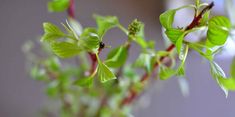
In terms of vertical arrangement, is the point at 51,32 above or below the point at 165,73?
above

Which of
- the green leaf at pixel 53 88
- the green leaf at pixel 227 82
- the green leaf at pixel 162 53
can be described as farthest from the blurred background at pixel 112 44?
the green leaf at pixel 227 82

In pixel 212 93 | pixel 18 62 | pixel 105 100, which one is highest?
pixel 18 62

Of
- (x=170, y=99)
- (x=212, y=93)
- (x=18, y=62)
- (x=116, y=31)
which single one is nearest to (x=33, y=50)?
(x=18, y=62)

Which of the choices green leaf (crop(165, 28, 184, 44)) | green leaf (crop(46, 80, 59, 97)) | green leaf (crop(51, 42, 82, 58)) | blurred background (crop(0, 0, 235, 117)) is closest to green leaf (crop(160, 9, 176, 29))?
green leaf (crop(165, 28, 184, 44))

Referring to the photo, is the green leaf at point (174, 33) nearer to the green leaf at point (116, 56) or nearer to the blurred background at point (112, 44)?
the green leaf at point (116, 56)

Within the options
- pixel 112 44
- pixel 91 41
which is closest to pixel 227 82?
pixel 91 41

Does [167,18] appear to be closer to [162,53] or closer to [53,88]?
[162,53]

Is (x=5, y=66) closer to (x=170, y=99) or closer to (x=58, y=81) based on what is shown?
(x=58, y=81)
